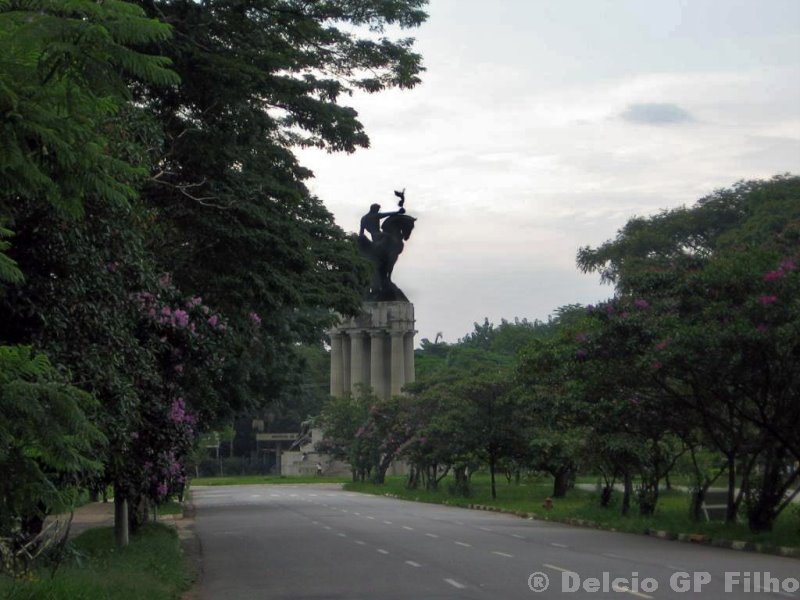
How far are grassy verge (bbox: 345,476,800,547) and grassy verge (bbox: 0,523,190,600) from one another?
11.2m

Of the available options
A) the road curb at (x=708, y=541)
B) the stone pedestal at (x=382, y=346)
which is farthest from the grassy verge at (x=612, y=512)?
the stone pedestal at (x=382, y=346)

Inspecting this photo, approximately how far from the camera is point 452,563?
18641 millimetres

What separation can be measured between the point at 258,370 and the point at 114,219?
680 inches

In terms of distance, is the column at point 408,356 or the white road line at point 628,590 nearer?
the white road line at point 628,590

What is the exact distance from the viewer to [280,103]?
19.0m

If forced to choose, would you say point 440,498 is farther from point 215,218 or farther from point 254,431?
point 254,431

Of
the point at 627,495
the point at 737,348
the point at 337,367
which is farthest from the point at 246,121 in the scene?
the point at 337,367

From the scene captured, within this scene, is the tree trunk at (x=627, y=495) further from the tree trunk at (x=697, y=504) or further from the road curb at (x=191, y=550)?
the road curb at (x=191, y=550)

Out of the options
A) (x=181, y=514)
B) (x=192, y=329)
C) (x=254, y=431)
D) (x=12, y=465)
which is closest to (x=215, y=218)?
(x=192, y=329)

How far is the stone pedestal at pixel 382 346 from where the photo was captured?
7544 centimetres

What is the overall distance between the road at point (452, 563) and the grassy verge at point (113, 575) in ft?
2.27

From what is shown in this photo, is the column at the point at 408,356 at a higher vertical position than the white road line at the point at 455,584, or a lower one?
higher

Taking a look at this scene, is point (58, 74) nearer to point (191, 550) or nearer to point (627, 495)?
point (191, 550)

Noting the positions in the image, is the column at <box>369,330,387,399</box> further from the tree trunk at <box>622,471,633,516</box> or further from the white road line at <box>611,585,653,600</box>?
the white road line at <box>611,585,653,600</box>
